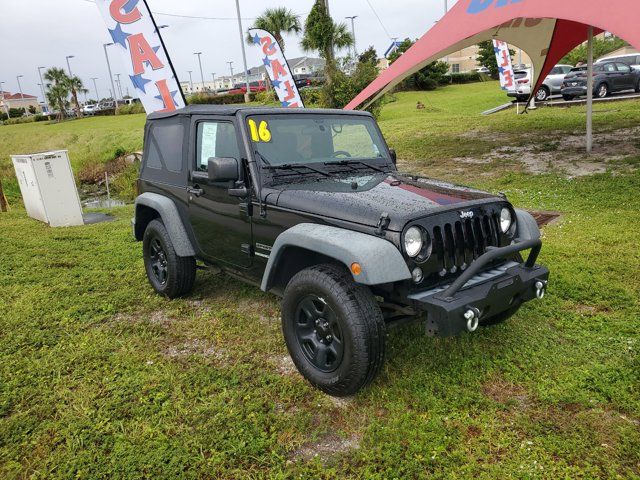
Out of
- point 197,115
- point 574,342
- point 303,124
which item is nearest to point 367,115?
point 303,124

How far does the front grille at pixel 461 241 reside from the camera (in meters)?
3.03

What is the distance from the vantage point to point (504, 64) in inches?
760

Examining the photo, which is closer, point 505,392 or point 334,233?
point 334,233

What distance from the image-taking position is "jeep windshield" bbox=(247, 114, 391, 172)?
3.78 metres

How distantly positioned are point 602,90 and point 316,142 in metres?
20.5

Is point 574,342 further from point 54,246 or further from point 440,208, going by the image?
point 54,246

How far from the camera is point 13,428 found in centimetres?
305

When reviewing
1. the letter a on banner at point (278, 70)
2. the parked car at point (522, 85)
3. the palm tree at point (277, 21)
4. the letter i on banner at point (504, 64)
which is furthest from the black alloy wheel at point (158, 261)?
the palm tree at point (277, 21)

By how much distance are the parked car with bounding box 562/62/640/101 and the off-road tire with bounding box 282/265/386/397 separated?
20.4 metres

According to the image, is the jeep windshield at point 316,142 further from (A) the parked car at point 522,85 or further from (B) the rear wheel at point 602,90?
(B) the rear wheel at point 602,90

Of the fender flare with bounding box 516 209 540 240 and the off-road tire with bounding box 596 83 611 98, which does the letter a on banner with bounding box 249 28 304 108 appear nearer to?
the fender flare with bounding box 516 209 540 240

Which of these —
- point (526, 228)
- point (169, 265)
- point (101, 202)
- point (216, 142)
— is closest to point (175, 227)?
point (169, 265)

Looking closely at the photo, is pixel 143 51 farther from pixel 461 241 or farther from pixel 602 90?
pixel 602 90

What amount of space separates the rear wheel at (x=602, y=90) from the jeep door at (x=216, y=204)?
20.8 metres
